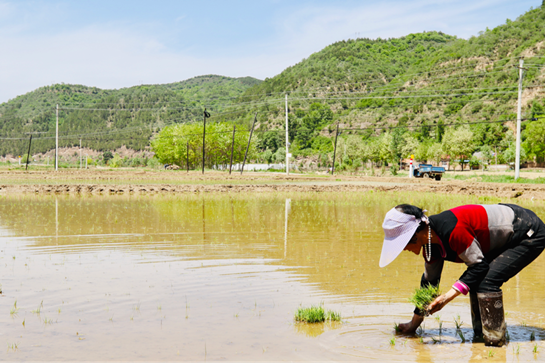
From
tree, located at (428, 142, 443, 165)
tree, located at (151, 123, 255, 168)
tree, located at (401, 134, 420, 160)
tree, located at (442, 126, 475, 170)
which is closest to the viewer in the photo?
tree, located at (442, 126, 475, 170)

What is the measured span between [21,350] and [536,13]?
162 meters

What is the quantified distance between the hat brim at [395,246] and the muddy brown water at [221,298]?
3.11 ft

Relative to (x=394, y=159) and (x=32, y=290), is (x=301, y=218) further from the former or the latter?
(x=394, y=159)

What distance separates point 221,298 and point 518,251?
12.3 feet

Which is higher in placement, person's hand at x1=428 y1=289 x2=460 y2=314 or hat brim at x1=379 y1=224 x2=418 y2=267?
hat brim at x1=379 y1=224 x2=418 y2=267

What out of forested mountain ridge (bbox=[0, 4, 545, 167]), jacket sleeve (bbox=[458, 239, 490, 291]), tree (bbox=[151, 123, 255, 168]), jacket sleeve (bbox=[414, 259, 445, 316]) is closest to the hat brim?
jacket sleeve (bbox=[458, 239, 490, 291])

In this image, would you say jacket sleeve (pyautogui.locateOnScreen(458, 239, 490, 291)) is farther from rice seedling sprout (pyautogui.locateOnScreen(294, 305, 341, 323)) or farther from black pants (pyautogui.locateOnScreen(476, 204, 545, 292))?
rice seedling sprout (pyautogui.locateOnScreen(294, 305, 341, 323))

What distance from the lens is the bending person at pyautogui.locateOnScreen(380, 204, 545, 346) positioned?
4.34 m

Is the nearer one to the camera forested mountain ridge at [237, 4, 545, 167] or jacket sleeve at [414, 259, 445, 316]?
jacket sleeve at [414, 259, 445, 316]

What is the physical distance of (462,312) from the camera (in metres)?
6.07

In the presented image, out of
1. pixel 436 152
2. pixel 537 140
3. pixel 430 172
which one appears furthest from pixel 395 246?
pixel 436 152

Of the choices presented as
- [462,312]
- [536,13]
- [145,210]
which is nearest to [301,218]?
[145,210]

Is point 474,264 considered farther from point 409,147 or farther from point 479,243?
point 409,147

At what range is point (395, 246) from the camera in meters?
4.36
